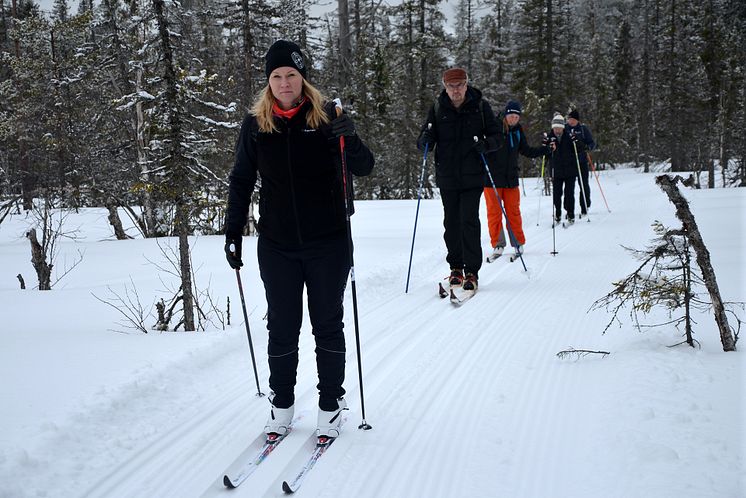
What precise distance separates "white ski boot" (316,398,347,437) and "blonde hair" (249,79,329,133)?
174 cm

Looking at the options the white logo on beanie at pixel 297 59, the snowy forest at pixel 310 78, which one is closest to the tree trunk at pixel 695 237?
the white logo on beanie at pixel 297 59

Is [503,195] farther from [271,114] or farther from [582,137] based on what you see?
[271,114]

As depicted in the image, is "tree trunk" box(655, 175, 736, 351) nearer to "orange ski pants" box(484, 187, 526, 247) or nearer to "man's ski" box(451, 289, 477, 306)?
"man's ski" box(451, 289, 477, 306)

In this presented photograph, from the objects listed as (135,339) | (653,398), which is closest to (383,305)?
(135,339)

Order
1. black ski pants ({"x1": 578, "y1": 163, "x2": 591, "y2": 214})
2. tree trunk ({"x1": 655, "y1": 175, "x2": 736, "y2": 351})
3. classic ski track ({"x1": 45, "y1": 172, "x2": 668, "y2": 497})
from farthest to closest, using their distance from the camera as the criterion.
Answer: black ski pants ({"x1": 578, "y1": 163, "x2": 591, "y2": 214})
tree trunk ({"x1": 655, "y1": 175, "x2": 736, "y2": 351})
classic ski track ({"x1": 45, "y1": 172, "x2": 668, "y2": 497})

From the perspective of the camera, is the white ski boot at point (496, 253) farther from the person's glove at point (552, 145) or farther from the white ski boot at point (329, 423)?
the white ski boot at point (329, 423)

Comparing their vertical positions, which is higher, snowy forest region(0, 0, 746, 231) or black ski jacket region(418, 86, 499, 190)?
snowy forest region(0, 0, 746, 231)

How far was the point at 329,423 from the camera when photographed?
3.16 m

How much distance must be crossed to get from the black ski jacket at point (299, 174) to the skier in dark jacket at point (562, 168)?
30.8 ft

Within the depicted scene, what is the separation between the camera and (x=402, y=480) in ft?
8.91

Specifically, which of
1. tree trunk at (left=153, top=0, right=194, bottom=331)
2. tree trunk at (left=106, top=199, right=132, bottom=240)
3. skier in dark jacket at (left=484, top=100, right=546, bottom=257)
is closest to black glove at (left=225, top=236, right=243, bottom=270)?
tree trunk at (left=153, top=0, right=194, bottom=331)

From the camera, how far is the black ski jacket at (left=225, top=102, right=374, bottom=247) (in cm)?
303

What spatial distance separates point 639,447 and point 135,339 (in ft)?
14.0

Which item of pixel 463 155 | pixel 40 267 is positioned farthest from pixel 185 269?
pixel 40 267
